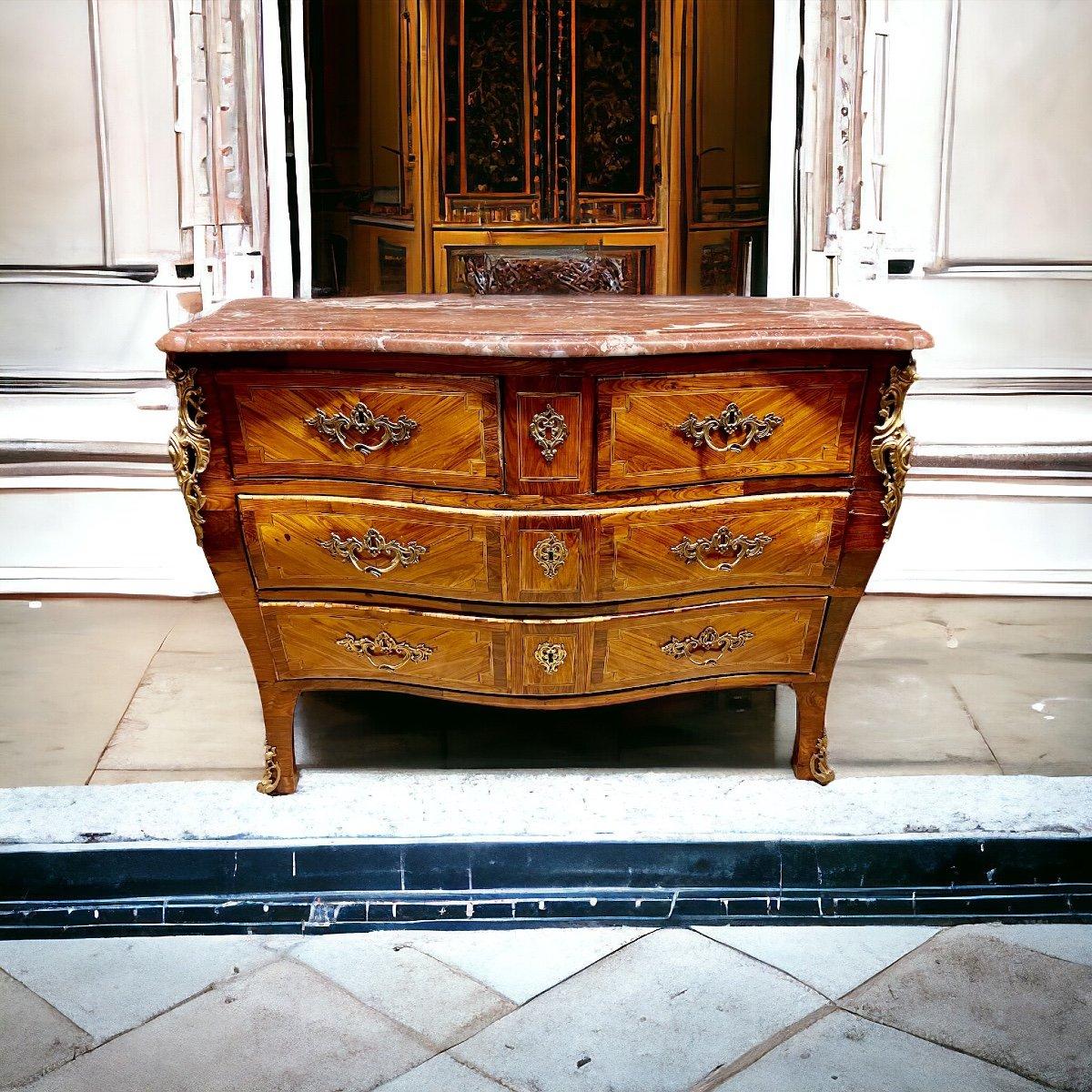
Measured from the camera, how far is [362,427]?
2.04 metres

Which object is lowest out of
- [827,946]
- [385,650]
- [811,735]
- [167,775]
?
[827,946]

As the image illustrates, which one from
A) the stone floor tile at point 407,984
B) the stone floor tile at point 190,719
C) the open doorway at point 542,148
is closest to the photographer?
the stone floor tile at point 407,984

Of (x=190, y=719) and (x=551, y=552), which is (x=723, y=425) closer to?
(x=551, y=552)

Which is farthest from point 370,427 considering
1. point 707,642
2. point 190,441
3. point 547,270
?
point 547,270

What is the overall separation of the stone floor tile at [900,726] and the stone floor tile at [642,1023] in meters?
0.67

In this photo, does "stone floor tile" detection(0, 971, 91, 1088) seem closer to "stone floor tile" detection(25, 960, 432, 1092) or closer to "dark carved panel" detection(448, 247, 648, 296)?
"stone floor tile" detection(25, 960, 432, 1092)

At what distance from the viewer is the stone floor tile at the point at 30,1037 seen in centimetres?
168

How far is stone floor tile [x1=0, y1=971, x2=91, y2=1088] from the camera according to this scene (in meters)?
1.68

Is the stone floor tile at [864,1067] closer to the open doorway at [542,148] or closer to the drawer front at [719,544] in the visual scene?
the drawer front at [719,544]

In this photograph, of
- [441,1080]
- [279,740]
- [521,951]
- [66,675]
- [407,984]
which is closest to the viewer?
[441,1080]

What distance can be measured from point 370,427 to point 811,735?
105 centimetres

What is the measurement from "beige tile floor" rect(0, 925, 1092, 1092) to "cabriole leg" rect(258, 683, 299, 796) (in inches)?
13.8

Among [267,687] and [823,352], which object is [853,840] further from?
[267,687]

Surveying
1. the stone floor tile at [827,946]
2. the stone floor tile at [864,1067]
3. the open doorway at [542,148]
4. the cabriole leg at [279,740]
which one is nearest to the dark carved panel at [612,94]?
the open doorway at [542,148]
